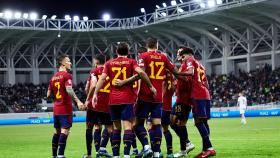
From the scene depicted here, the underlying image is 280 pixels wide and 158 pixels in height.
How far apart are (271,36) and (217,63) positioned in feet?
32.7

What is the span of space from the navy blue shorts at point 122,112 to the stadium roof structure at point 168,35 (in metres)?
36.9

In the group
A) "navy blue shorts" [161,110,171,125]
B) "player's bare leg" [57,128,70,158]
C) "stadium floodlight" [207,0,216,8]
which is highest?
"stadium floodlight" [207,0,216,8]

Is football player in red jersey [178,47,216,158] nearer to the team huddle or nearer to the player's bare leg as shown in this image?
the team huddle

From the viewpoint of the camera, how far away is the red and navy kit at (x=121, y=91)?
35.4 ft

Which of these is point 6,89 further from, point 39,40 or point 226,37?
point 226,37

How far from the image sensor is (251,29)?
55.7 m

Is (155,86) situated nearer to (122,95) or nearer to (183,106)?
(122,95)

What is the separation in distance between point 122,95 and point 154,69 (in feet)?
3.73

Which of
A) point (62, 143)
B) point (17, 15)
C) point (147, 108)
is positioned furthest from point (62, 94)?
point (17, 15)

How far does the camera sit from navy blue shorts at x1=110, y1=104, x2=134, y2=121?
35.3 feet

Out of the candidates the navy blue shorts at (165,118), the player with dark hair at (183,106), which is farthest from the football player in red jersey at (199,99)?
the navy blue shorts at (165,118)

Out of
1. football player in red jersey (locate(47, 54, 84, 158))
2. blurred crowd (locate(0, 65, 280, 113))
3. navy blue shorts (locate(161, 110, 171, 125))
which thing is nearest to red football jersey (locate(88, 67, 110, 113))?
football player in red jersey (locate(47, 54, 84, 158))

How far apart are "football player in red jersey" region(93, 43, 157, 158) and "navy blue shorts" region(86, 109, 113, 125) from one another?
89.4 inches

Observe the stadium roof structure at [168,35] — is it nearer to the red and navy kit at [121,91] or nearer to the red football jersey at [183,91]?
the red football jersey at [183,91]
